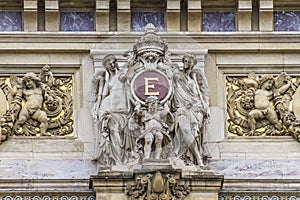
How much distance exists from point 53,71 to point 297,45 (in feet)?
10.9

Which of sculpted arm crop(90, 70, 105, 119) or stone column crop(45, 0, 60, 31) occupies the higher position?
stone column crop(45, 0, 60, 31)

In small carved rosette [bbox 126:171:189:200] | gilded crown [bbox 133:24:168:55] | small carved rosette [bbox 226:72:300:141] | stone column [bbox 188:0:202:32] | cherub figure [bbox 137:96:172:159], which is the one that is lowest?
small carved rosette [bbox 126:171:189:200]

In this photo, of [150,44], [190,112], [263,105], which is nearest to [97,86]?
[150,44]

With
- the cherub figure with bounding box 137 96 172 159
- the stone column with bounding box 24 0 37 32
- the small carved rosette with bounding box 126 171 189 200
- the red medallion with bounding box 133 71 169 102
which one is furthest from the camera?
the stone column with bounding box 24 0 37 32

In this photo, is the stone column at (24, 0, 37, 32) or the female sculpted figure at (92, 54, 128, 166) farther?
the stone column at (24, 0, 37, 32)

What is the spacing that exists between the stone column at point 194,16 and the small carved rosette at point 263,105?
0.83 meters

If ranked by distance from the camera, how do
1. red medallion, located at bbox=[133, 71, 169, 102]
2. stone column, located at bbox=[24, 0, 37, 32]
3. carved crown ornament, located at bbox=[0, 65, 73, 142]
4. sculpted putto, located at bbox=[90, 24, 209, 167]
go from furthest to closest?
stone column, located at bbox=[24, 0, 37, 32], carved crown ornament, located at bbox=[0, 65, 73, 142], red medallion, located at bbox=[133, 71, 169, 102], sculpted putto, located at bbox=[90, 24, 209, 167]

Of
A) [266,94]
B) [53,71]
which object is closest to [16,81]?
[53,71]

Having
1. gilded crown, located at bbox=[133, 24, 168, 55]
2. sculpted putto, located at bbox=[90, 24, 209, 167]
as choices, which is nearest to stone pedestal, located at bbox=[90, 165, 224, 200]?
sculpted putto, located at bbox=[90, 24, 209, 167]

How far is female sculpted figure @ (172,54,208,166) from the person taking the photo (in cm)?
4431

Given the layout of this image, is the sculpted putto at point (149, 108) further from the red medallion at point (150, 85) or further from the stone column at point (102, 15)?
the stone column at point (102, 15)

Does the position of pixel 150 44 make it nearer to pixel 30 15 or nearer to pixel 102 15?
pixel 102 15

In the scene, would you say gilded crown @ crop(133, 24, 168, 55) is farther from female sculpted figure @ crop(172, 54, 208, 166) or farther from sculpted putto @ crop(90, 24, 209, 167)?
female sculpted figure @ crop(172, 54, 208, 166)

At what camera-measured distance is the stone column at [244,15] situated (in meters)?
45.5
